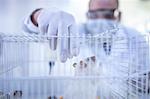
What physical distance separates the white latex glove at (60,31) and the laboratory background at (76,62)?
3 cm

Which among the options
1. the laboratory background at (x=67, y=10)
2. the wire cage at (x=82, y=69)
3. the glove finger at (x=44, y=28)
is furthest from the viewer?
the laboratory background at (x=67, y=10)

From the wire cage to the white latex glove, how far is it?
3 centimetres

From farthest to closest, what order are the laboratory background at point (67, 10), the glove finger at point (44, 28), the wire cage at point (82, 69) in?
the laboratory background at point (67, 10) < the glove finger at point (44, 28) < the wire cage at point (82, 69)

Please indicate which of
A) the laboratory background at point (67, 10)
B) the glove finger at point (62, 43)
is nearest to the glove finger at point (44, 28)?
the glove finger at point (62, 43)

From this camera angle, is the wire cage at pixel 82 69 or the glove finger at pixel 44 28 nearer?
the wire cage at pixel 82 69

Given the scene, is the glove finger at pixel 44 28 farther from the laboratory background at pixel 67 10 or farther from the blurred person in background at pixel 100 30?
the laboratory background at pixel 67 10

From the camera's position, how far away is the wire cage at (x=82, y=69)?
994 mm

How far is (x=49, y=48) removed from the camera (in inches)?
44.3

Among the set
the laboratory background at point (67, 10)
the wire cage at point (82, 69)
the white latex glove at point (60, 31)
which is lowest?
the wire cage at point (82, 69)

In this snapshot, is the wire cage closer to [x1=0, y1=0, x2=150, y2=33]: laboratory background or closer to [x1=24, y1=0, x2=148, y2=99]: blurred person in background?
[x1=24, y1=0, x2=148, y2=99]: blurred person in background

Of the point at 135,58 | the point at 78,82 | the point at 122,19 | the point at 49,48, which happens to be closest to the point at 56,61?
the point at 49,48

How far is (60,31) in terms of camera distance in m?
1.11

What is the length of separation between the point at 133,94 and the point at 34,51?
0.53 m

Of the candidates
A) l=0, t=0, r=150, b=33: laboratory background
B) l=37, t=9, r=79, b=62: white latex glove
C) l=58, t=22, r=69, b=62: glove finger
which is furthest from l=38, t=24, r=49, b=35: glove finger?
l=0, t=0, r=150, b=33: laboratory background
